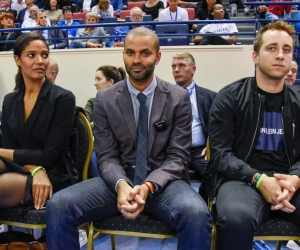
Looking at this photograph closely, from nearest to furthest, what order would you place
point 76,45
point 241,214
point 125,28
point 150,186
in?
point 241,214
point 150,186
point 76,45
point 125,28

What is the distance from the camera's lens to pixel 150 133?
2049mm

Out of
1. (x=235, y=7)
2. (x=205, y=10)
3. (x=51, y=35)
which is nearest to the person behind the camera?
(x=51, y=35)

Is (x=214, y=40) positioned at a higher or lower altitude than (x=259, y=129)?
higher

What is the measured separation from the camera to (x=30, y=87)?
2.26 meters

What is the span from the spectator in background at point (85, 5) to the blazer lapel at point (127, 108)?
692cm

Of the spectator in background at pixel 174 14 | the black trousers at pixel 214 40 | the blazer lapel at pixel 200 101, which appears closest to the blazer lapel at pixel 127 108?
the blazer lapel at pixel 200 101

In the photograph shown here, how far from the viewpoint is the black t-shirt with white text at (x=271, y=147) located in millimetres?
2031

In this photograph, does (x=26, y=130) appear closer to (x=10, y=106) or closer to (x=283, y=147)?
(x=10, y=106)

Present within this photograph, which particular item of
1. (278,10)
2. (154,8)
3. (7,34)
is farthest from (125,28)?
(278,10)

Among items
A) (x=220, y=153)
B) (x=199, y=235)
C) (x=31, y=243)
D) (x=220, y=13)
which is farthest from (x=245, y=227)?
(x=220, y=13)

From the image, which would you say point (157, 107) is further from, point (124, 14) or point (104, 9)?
point (104, 9)

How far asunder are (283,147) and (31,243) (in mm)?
1342

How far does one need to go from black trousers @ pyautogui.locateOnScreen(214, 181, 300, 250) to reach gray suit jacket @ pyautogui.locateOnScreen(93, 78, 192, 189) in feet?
0.94

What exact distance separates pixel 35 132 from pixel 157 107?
25.7 inches
